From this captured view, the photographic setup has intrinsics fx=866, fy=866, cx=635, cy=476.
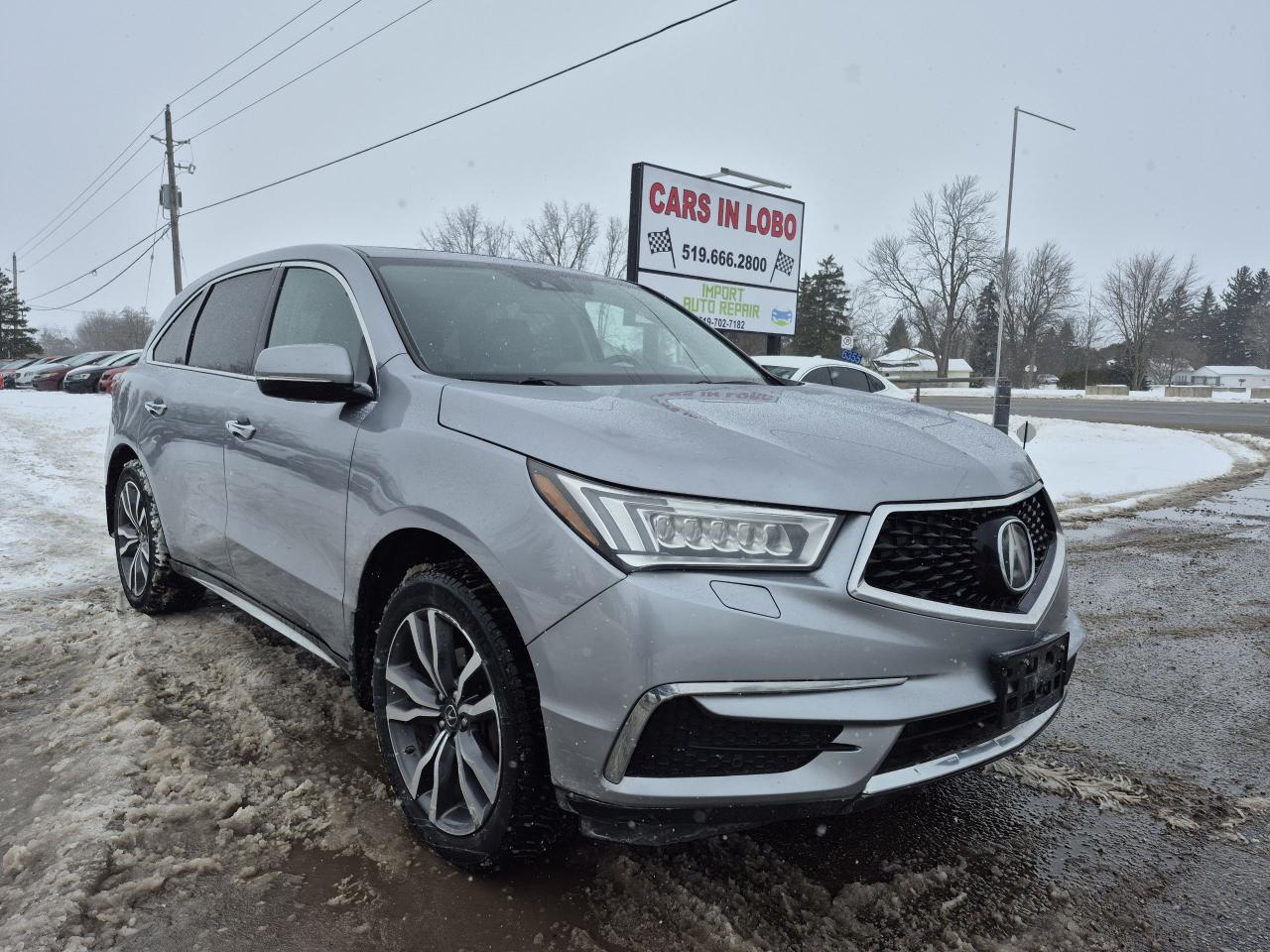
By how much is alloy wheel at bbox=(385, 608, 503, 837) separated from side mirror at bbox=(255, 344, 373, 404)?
720 millimetres

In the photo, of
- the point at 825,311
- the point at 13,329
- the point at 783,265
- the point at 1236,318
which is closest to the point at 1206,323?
the point at 1236,318

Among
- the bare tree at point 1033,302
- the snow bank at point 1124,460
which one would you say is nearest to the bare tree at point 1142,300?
the bare tree at point 1033,302

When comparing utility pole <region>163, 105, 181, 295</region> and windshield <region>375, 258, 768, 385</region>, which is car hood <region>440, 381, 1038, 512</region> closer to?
windshield <region>375, 258, 768, 385</region>

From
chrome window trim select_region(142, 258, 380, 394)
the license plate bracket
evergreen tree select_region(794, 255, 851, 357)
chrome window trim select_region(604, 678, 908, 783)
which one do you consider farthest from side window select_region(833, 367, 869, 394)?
evergreen tree select_region(794, 255, 851, 357)

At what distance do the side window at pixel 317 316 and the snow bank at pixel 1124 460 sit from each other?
6.75m

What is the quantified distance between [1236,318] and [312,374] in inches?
4904

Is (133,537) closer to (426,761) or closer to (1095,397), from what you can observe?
(426,761)

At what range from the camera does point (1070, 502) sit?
8703 millimetres

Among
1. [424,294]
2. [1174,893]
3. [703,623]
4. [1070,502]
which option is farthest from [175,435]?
[1070,502]

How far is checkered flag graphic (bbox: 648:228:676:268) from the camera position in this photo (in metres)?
12.9

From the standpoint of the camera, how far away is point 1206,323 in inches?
4048

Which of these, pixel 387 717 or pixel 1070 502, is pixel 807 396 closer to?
pixel 387 717

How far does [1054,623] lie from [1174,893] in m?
0.76

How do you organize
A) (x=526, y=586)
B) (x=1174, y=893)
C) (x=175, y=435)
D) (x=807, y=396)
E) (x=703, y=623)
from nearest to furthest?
(x=703, y=623), (x=526, y=586), (x=1174, y=893), (x=807, y=396), (x=175, y=435)
